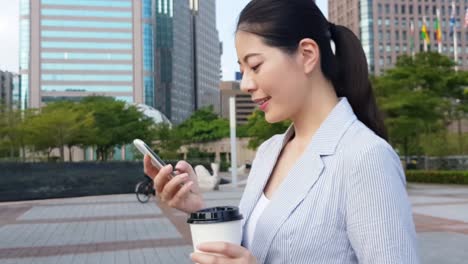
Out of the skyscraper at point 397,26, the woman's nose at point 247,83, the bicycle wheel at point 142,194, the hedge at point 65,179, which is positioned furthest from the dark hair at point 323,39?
the skyscraper at point 397,26

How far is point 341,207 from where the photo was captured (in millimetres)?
1089

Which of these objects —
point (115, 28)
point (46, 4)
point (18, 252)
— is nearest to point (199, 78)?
point (115, 28)

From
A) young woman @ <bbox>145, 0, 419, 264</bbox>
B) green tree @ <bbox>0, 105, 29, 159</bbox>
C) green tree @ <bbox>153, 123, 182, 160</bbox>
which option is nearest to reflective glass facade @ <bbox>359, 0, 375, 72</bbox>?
green tree @ <bbox>153, 123, 182, 160</bbox>

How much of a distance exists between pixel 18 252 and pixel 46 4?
289ft

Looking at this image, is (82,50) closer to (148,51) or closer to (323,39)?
(148,51)

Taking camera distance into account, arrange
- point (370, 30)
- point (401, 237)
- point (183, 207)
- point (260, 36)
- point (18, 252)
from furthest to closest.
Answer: point (370, 30) < point (18, 252) < point (183, 207) < point (260, 36) < point (401, 237)

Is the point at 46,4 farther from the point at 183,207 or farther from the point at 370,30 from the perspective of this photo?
the point at 183,207

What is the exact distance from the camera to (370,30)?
7925 cm

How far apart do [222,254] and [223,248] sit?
0.02m

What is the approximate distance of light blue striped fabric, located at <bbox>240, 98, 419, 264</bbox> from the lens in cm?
102

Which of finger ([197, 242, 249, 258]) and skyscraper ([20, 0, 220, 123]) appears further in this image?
skyscraper ([20, 0, 220, 123])

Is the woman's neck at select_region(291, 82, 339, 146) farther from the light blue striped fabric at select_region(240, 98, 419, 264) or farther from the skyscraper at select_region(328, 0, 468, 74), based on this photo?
the skyscraper at select_region(328, 0, 468, 74)

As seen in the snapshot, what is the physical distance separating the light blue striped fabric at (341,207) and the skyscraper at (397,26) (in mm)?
80632

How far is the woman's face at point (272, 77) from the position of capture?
49.4 inches
